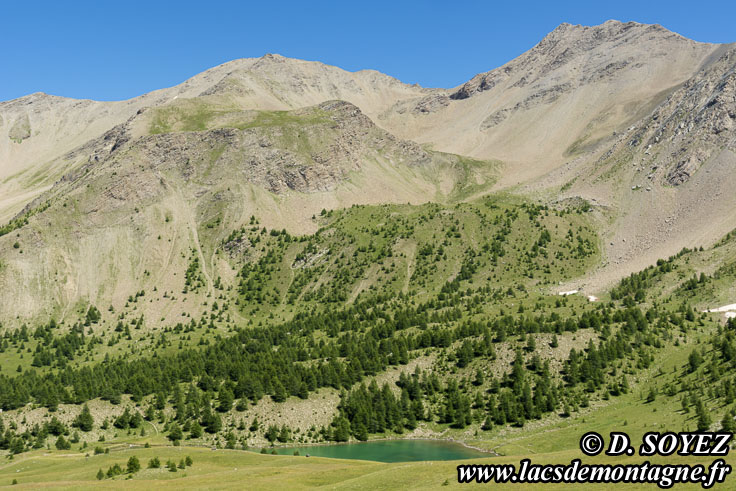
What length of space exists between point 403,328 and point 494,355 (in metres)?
39.3

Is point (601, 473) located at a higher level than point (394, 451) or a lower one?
higher

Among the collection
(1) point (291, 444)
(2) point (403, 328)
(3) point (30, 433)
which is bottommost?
(1) point (291, 444)

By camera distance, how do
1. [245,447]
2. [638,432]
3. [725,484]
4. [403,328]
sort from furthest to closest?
[403,328]
[245,447]
[638,432]
[725,484]

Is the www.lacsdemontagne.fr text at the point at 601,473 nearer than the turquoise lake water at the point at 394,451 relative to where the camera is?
Yes

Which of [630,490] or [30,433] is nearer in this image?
[630,490]

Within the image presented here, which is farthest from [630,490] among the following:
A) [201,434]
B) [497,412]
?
[201,434]

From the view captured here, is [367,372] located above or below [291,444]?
above

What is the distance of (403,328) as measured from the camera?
182m

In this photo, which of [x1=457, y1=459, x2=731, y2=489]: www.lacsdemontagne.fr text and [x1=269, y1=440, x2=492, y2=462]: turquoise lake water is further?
[x1=269, y1=440, x2=492, y2=462]: turquoise lake water

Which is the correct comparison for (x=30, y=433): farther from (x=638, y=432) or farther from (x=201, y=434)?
(x=638, y=432)

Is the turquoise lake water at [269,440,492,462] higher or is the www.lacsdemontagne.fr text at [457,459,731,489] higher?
the www.lacsdemontagne.fr text at [457,459,731,489]

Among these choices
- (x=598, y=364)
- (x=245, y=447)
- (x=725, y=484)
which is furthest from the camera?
(x=598, y=364)

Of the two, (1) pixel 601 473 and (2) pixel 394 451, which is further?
(2) pixel 394 451

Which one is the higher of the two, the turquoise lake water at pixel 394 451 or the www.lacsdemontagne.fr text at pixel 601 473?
the www.lacsdemontagne.fr text at pixel 601 473
